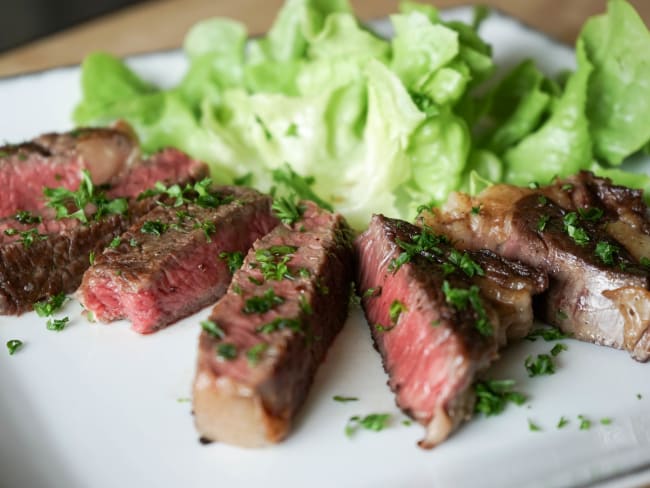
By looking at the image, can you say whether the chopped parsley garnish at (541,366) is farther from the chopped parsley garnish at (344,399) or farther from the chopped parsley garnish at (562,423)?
the chopped parsley garnish at (344,399)

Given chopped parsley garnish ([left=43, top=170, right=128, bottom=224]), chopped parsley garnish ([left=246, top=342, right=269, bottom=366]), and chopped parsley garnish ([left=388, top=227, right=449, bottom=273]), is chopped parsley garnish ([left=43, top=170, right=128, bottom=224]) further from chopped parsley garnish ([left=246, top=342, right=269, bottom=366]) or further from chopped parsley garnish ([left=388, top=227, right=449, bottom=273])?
chopped parsley garnish ([left=388, top=227, right=449, bottom=273])

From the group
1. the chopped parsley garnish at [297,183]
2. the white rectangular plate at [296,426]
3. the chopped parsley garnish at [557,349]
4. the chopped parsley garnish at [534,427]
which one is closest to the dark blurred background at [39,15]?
the chopped parsley garnish at [297,183]

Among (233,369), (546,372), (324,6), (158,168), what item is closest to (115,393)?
(233,369)

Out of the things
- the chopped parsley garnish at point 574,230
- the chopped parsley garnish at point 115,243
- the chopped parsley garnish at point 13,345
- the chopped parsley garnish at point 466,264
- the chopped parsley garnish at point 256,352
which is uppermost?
the chopped parsley garnish at point 115,243

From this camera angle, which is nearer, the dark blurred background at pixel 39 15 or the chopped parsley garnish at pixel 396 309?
the chopped parsley garnish at pixel 396 309

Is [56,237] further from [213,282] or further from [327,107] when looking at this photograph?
[327,107]

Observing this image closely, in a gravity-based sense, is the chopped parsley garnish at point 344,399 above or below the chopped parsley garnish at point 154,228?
below

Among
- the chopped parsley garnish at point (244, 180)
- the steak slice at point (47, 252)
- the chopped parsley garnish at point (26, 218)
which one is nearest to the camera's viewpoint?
the steak slice at point (47, 252)

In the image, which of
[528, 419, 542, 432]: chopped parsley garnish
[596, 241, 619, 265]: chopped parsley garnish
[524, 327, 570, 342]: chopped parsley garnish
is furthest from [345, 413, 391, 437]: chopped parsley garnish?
[596, 241, 619, 265]: chopped parsley garnish
